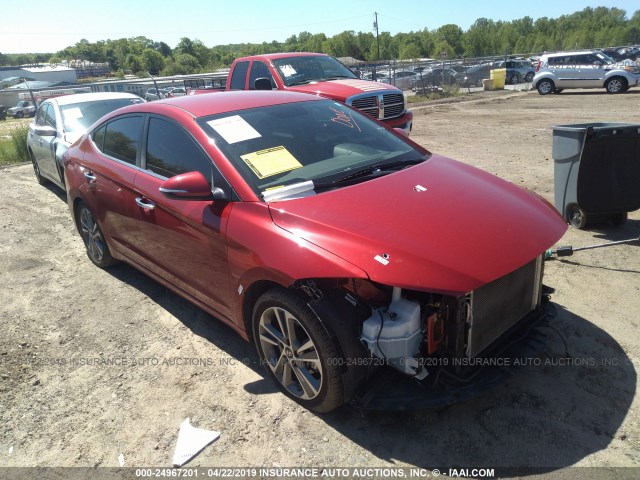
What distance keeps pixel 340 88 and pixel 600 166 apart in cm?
505

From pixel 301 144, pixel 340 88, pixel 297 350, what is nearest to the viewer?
pixel 297 350

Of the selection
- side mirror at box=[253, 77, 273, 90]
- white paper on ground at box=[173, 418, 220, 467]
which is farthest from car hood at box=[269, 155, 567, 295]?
side mirror at box=[253, 77, 273, 90]

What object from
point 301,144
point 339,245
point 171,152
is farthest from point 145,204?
point 339,245

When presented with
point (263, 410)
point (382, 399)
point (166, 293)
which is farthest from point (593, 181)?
point (166, 293)

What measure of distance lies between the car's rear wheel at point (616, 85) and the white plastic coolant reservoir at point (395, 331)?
23.3 m

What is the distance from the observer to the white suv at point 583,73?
830 inches

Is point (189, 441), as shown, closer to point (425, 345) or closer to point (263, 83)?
point (425, 345)

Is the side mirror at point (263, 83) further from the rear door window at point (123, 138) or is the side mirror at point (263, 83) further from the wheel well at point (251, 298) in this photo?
the wheel well at point (251, 298)

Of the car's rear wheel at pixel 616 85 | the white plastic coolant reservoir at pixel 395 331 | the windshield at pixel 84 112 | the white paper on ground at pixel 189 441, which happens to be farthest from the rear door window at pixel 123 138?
the car's rear wheel at pixel 616 85

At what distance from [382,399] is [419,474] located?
1.27 ft

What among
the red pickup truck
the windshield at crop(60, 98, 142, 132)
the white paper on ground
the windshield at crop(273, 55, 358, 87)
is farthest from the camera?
the windshield at crop(273, 55, 358, 87)

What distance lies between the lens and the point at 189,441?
2748mm

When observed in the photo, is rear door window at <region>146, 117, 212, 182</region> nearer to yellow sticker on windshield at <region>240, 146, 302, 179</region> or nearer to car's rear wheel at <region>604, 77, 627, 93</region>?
yellow sticker on windshield at <region>240, 146, 302, 179</region>

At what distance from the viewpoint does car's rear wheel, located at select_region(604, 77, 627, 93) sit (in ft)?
68.8
